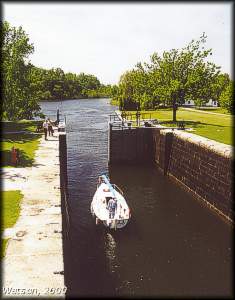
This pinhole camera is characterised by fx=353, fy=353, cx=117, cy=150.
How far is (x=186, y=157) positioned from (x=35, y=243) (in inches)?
826

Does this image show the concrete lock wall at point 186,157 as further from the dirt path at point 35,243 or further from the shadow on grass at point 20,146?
the dirt path at point 35,243

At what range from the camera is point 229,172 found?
2403 cm

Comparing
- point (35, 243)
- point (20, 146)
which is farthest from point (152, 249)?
point (20, 146)

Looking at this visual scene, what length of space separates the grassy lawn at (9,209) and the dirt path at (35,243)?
0.73 feet

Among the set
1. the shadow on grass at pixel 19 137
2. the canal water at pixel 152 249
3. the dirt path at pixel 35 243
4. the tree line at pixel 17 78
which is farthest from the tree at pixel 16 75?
the dirt path at pixel 35 243

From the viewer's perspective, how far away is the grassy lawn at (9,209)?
48.2 ft

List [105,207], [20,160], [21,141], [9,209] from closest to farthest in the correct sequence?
[9,209] < [105,207] < [20,160] < [21,141]

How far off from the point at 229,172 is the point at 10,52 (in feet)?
106

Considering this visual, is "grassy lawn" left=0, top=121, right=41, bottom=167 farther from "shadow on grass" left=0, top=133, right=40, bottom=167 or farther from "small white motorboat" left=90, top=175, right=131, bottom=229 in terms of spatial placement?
"small white motorboat" left=90, top=175, right=131, bottom=229

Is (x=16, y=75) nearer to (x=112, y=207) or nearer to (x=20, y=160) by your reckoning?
(x=20, y=160)

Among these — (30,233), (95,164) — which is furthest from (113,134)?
(30,233)

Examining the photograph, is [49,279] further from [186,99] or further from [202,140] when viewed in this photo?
[186,99]

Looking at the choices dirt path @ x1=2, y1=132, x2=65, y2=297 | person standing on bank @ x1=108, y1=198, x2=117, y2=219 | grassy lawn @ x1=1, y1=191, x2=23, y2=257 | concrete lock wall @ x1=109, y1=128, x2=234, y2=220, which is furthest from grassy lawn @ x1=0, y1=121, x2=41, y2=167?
concrete lock wall @ x1=109, y1=128, x2=234, y2=220

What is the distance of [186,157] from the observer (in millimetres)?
31766
